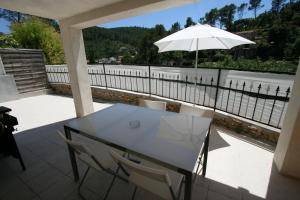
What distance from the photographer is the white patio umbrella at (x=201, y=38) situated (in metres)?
2.19

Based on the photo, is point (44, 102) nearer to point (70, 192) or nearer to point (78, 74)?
point (78, 74)

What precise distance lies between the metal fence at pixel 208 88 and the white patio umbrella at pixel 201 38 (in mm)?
669

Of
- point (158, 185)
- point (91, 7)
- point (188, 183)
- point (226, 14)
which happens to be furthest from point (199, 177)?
point (226, 14)

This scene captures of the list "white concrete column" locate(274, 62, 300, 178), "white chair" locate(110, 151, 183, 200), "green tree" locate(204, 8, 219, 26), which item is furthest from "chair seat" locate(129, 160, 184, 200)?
"green tree" locate(204, 8, 219, 26)

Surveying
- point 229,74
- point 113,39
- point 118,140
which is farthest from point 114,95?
point 113,39

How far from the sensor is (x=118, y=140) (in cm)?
160

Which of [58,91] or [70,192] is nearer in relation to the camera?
[70,192]

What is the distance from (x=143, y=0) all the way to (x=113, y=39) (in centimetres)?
2019

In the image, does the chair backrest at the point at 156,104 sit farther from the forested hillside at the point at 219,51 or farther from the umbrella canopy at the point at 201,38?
the forested hillside at the point at 219,51

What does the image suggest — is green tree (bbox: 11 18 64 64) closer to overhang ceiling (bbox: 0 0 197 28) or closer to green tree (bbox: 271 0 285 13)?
overhang ceiling (bbox: 0 0 197 28)

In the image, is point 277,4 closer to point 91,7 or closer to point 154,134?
point 91,7

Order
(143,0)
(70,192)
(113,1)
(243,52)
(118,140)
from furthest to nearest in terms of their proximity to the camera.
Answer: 1. (243,52)
2. (113,1)
3. (143,0)
4. (70,192)
5. (118,140)

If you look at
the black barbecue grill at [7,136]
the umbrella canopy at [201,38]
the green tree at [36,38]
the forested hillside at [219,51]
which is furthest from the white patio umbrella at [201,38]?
the forested hillside at [219,51]

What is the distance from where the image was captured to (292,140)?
1.95 metres
